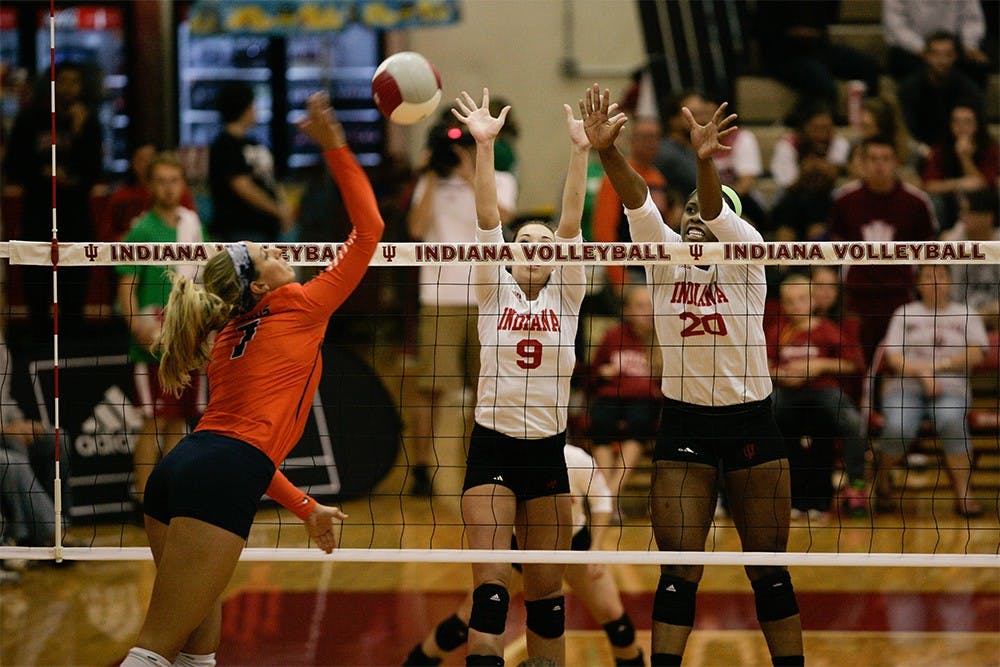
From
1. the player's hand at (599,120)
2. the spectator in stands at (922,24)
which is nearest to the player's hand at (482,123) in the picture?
the player's hand at (599,120)

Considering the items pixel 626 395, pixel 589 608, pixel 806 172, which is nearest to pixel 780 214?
pixel 806 172

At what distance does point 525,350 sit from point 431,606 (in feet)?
8.29

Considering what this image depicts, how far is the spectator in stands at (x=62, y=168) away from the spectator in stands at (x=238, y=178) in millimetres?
1437

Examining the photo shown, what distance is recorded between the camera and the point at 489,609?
5.46 metres

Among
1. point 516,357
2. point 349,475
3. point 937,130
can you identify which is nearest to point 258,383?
point 516,357

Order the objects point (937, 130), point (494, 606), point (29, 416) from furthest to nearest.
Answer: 1. point (937, 130)
2. point (29, 416)
3. point (494, 606)

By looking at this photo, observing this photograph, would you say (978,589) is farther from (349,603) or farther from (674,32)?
(674,32)

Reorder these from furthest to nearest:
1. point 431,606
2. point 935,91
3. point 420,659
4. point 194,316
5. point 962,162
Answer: point 935,91
point 962,162
point 431,606
point 420,659
point 194,316

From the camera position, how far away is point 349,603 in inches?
308

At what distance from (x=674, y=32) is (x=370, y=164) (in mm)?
3763

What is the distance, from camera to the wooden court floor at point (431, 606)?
6883 mm

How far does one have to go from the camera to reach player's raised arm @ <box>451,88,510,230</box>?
5582mm

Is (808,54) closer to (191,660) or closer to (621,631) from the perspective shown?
(621,631)

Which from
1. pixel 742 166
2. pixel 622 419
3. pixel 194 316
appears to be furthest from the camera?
pixel 742 166
